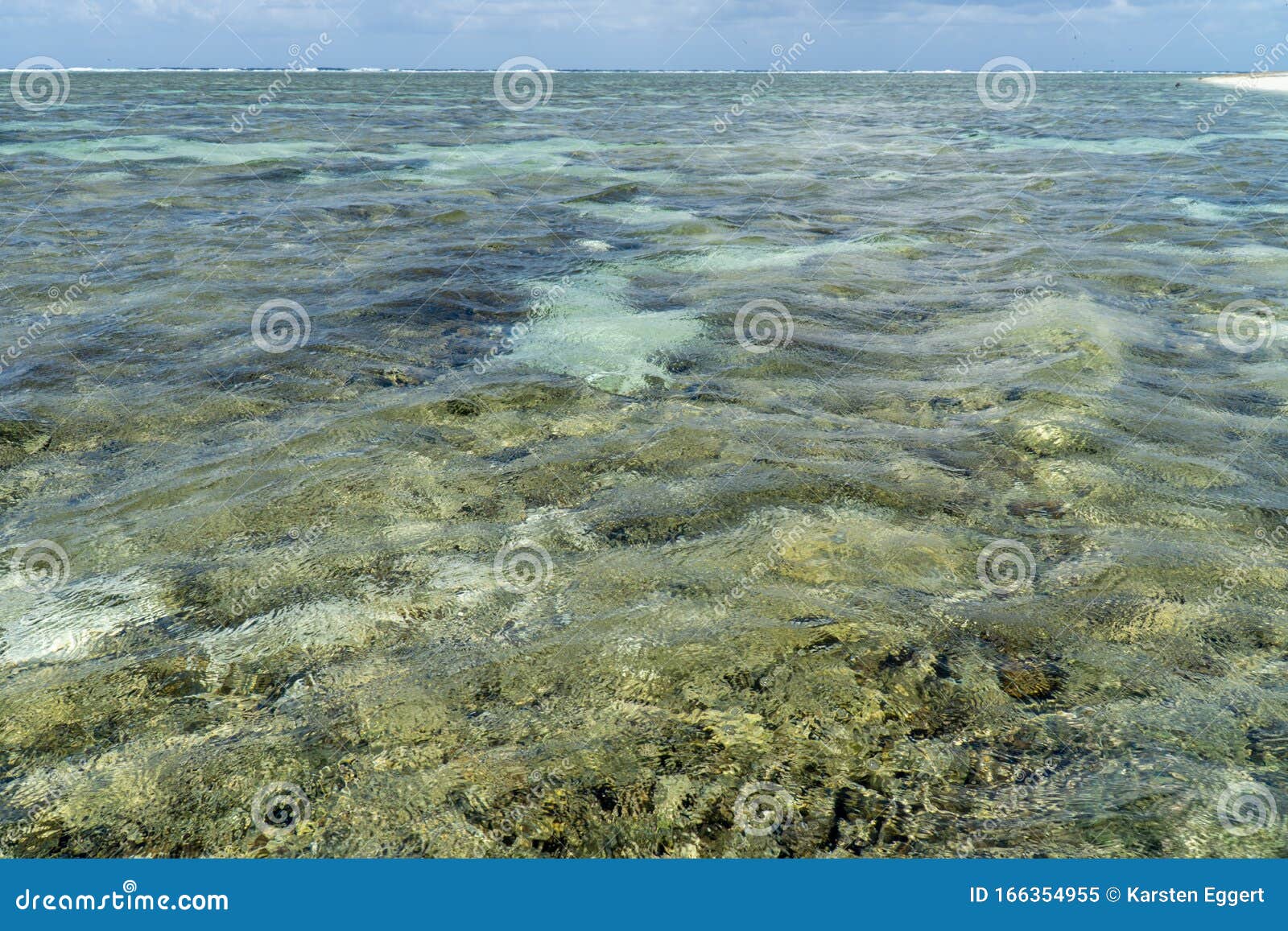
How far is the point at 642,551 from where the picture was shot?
14.5ft

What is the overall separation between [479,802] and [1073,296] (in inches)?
310

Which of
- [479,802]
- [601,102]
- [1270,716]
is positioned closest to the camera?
[479,802]

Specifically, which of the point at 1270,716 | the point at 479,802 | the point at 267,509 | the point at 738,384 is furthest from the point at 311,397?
the point at 1270,716

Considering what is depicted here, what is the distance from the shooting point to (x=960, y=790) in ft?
9.80

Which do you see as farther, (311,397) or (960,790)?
(311,397)

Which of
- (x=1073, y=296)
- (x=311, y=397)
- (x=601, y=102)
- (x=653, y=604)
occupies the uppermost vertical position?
(x=601, y=102)

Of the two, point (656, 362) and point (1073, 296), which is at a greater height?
point (1073, 296)

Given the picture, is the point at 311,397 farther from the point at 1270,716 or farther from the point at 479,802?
the point at 1270,716

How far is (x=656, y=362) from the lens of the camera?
23.6 feet

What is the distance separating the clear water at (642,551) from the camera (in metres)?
2.97

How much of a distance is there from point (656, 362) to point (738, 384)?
79 cm

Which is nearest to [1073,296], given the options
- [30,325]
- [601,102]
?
[30,325]

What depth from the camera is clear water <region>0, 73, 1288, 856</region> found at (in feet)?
9.73

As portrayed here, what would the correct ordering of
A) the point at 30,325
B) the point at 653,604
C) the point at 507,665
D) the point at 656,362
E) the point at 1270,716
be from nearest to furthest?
the point at 1270,716 < the point at 507,665 < the point at 653,604 < the point at 656,362 < the point at 30,325
